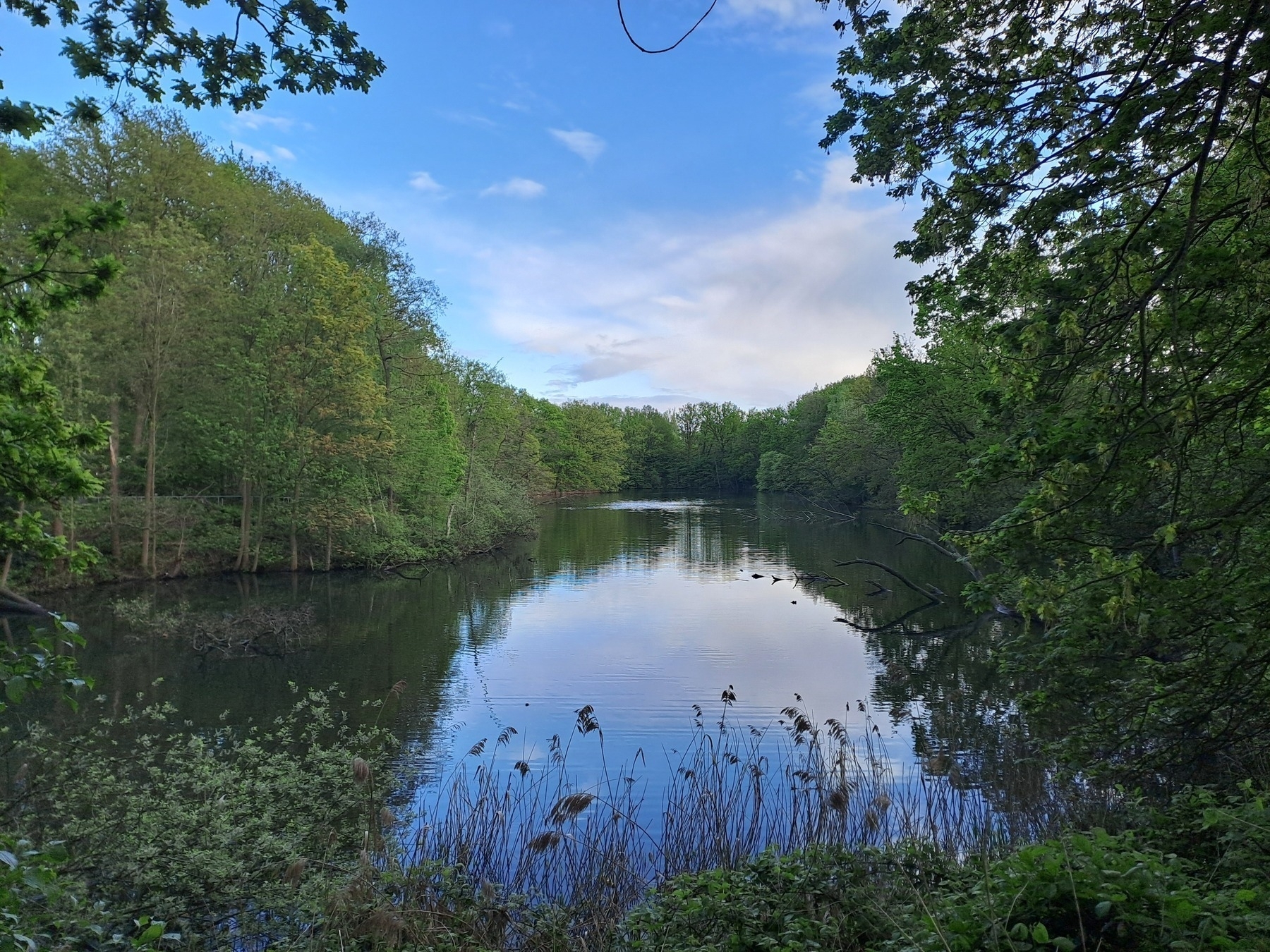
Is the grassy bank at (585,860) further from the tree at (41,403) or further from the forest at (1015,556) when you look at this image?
the tree at (41,403)

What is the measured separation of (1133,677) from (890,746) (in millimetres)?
5185

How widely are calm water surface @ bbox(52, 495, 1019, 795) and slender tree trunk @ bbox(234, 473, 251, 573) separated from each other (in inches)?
60.1

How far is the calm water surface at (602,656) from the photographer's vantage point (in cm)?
1098

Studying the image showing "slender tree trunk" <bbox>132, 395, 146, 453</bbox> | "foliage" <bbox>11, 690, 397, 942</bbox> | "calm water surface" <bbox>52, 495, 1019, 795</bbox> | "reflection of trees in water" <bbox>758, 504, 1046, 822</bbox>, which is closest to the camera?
"foliage" <bbox>11, 690, 397, 942</bbox>

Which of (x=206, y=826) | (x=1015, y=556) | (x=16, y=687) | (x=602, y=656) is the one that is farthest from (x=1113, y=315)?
(x=602, y=656)

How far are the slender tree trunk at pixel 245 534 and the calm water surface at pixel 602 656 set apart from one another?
1526 mm

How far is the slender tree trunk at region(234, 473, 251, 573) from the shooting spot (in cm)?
2517

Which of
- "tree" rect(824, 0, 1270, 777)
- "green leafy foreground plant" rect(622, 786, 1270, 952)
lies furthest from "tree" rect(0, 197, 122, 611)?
"tree" rect(824, 0, 1270, 777)

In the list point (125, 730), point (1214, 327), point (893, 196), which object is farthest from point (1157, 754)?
point (125, 730)

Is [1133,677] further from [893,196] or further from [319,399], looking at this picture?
[319,399]

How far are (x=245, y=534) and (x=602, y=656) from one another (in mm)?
15507

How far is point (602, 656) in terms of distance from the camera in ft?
52.0

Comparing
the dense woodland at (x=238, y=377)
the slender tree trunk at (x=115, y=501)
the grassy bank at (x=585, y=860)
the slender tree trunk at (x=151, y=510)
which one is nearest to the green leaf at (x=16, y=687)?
the grassy bank at (x=585, y=860)

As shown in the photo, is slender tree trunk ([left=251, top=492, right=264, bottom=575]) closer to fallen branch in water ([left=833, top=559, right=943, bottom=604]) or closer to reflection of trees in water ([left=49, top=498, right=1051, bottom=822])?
reflection of trees in water ([left=49, top=498, right=1051, bottom=822])
